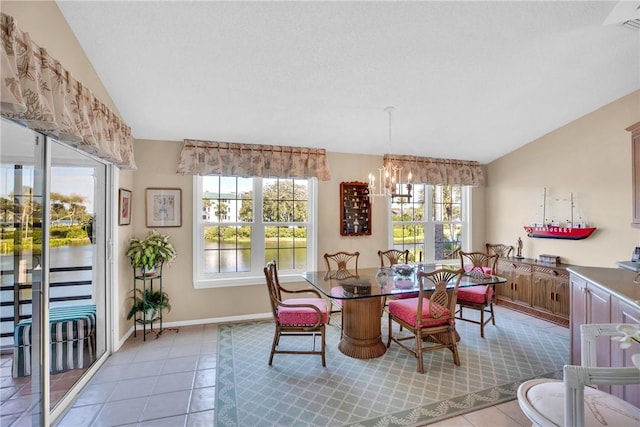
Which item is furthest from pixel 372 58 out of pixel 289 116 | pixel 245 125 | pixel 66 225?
pixel 66 225

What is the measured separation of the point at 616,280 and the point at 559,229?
6.80 feet

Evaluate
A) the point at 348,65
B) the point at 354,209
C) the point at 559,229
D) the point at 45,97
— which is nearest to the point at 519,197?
the point at 559,229

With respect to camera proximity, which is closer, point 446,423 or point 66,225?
point 446,423

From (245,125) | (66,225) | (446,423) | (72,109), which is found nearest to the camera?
(72,109)

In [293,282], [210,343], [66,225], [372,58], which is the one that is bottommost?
[210,343]

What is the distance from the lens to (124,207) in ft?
10.9

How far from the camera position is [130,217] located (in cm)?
354

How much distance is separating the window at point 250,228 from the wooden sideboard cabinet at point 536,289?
10.2ft

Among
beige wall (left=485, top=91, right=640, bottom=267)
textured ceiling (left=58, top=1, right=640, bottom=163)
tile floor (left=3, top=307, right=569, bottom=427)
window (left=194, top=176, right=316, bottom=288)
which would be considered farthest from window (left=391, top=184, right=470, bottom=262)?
tile floor (left=3, top=307, right=569, bottom=427)

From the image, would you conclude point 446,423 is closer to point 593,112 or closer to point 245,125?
point 245,125

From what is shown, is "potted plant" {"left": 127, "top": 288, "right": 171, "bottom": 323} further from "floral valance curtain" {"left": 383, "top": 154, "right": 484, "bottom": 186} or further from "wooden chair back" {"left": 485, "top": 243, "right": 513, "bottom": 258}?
"wooden chair back" {"left": 485, "top": 243, "right": 513, "bottom": 258}

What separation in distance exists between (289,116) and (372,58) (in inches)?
48.8

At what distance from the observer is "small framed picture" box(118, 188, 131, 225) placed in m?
3.20

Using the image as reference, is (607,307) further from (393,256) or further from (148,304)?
(148,304)
